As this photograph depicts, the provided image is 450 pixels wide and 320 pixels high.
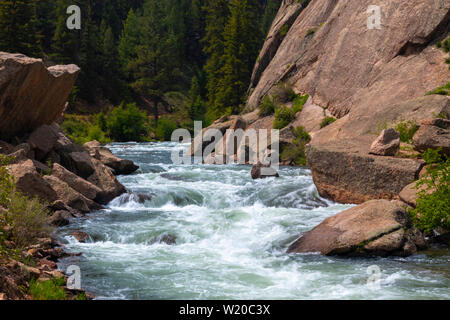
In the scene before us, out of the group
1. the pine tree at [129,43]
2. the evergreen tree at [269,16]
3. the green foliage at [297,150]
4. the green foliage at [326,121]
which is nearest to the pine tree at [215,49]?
the evergreen tree at [269,16]

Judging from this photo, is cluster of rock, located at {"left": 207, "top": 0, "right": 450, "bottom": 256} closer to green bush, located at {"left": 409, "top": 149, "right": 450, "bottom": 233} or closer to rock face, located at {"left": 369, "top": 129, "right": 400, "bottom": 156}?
rock face, located at {"left": 369, "top": 129, "right": 400, "bottom": 156}

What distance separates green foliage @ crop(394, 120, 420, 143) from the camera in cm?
1494

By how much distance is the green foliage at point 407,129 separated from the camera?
1494 centimetres

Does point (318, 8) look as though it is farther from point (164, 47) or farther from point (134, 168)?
point (164, 47)

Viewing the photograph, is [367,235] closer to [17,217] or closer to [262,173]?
[17,217]

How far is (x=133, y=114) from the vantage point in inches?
1630

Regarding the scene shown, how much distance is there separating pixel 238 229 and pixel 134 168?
32.0 feet

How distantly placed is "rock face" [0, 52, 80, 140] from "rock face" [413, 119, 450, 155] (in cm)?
1135

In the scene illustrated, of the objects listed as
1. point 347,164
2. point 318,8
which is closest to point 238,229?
point 347,164

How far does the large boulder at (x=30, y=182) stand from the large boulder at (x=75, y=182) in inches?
61.1

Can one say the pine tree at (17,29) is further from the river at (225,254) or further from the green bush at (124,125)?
the river at (225,254)

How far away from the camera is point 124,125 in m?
41.4

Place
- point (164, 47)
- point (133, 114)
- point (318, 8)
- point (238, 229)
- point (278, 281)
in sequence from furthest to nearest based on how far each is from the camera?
point (164, 47) → point (133, 114) → point (318, 8) → point (238, 229) → point (278, 281)

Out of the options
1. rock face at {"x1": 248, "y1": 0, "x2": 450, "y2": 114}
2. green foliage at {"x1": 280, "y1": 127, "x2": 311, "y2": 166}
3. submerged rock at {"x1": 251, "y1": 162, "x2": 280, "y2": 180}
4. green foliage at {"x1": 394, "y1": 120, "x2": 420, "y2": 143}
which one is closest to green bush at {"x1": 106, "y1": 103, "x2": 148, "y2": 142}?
rock face at {"x1": 248, "y1": 0, "x2": 450, "y2": 114}
